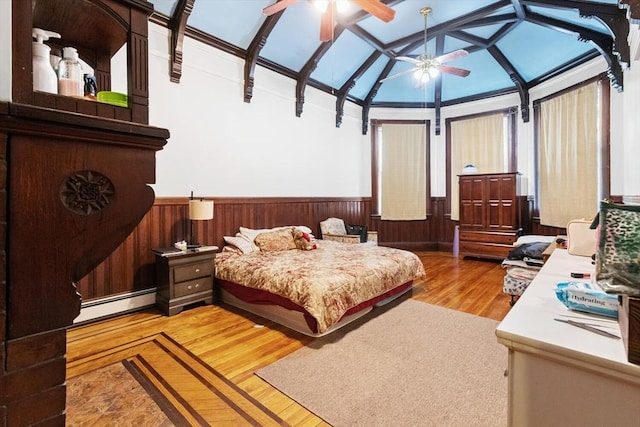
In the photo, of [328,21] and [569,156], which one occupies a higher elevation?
[328,21]

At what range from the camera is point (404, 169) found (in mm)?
6930

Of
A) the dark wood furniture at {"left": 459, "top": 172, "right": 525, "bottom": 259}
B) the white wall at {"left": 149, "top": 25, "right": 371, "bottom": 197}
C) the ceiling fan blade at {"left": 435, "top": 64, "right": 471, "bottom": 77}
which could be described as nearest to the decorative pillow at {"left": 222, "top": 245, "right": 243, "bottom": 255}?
the white wall at {"left": 149, "top": 25, "right": 371, "bottom": 197}

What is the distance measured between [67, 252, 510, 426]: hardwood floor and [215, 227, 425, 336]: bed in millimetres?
179

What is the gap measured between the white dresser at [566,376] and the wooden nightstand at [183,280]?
3.16 metres

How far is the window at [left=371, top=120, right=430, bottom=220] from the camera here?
6914 mm

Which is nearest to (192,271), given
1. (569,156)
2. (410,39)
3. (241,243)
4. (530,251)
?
(241,243)

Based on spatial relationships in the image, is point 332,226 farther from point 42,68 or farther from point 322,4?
Result: point 42,68

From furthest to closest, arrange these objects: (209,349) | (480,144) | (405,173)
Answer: (405,173), (480,144), (209,349)

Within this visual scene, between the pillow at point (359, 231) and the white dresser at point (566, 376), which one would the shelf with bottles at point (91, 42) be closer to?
the white dresser at point (566, 376)

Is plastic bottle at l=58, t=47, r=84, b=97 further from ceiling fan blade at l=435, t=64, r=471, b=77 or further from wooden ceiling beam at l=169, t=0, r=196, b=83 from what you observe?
ceiling fan blade at l=435, t=64, r=471, b=77

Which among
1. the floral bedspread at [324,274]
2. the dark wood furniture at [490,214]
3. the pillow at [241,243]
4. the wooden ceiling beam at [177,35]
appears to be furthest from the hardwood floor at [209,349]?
the wooden ceiling beam at [177,35]

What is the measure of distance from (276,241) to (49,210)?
12.0 feet

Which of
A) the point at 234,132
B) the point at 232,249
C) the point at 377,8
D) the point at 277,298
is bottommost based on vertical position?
the point at 277,298

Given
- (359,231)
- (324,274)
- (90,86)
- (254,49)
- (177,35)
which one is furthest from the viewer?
(359,231)
